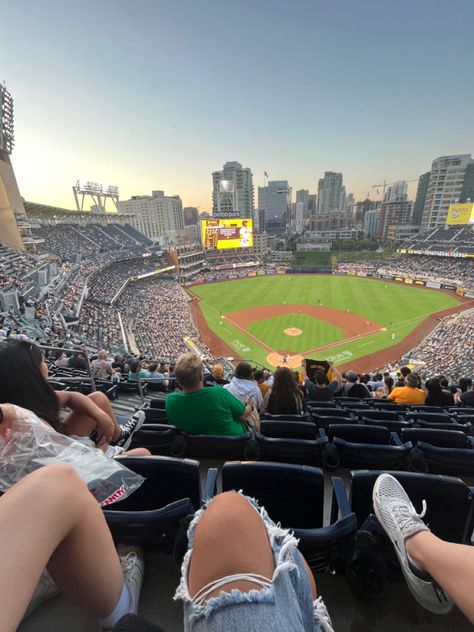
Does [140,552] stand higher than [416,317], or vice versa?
[140,552]

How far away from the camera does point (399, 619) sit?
1.83 metres

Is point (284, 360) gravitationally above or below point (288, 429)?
below

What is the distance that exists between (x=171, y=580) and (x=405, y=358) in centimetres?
2652

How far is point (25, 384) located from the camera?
2248 millimetres

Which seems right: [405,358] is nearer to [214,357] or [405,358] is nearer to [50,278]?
[214,357]

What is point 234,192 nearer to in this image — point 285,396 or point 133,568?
point 285,396

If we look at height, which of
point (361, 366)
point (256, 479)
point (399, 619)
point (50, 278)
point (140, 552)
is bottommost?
point (361, 366)

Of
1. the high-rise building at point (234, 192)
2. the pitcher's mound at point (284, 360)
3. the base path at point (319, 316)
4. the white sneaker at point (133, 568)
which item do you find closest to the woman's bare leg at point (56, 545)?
the white sneaker at point (133, 568)

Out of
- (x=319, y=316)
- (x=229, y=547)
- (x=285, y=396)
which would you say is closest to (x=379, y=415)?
(x=285, y=396)

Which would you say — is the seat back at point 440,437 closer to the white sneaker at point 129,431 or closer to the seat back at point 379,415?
the seat back at point 379,415

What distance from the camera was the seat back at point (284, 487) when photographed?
2230 mm

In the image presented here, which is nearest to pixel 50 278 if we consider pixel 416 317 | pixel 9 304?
pixel 9 304

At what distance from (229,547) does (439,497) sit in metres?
2.06

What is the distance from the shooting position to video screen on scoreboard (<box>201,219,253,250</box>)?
205 feet
